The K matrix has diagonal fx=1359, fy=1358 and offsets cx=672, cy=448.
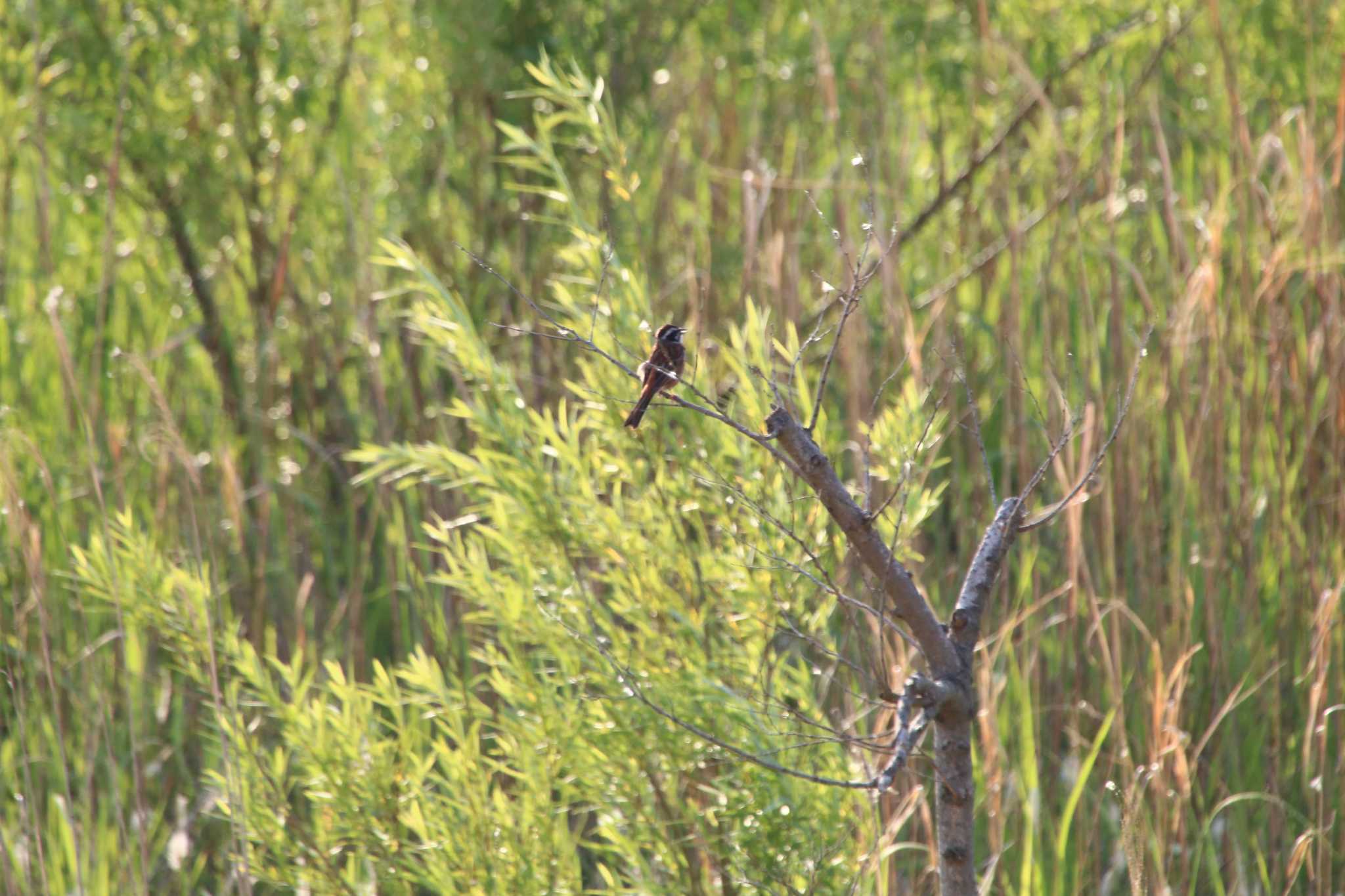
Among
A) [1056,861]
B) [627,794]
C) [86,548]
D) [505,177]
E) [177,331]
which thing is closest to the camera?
[627,794]

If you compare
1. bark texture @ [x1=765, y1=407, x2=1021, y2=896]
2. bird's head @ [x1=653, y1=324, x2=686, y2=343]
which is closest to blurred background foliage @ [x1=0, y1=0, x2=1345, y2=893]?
bird's head @ [x1=653, y1=324, x2=686, y2=343]

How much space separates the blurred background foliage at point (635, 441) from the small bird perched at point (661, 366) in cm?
5

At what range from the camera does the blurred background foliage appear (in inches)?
71.3

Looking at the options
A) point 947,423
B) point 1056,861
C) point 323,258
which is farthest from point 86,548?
point 1056,861

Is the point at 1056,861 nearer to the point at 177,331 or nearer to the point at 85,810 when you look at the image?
the point at 85,810

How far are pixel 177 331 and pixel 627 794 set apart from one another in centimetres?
216

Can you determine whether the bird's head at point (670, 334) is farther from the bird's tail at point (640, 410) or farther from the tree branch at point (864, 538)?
the tree branch at point (864, 538)

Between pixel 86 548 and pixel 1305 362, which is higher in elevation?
pixel 1305 362

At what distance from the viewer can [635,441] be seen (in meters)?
1.84

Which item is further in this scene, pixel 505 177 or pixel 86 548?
pixel 505 177

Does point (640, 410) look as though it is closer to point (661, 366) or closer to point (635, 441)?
point (661, 366)

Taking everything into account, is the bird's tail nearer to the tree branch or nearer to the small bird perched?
the small bird perched

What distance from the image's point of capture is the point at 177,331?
344 centimetres

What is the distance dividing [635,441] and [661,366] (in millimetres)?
350
